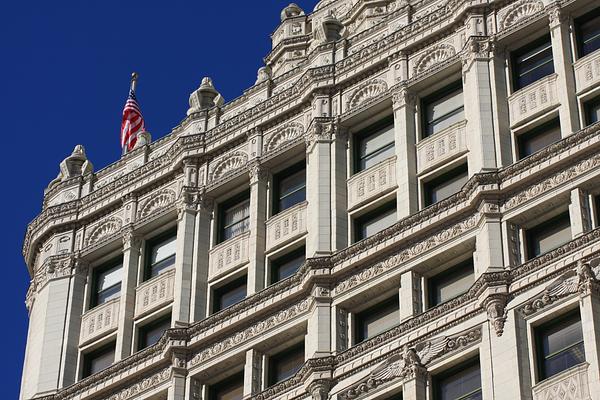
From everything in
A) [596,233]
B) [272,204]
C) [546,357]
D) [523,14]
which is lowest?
[546,357]

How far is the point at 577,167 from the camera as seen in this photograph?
5519 cm

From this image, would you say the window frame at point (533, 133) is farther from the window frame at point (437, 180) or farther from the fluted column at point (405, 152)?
the fluted column at point (405, 152)

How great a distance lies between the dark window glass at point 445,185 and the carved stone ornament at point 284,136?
20.2 ft

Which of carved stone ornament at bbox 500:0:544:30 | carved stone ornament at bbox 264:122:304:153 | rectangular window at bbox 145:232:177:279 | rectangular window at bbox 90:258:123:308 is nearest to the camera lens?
carved stone ornament at bbox 500:0:544:30

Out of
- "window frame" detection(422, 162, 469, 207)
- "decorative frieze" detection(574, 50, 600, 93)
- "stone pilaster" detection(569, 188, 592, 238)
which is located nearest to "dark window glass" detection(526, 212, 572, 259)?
"stone pilaster" detection(569, 188, 592, 238)

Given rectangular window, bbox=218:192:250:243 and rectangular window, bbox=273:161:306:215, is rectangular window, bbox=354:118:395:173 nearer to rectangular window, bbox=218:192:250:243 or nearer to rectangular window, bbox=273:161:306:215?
rectangular window, bbox=273:161:306:215

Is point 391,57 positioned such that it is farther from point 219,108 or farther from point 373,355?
point 373,355

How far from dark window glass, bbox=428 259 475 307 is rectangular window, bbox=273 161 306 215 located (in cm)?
710

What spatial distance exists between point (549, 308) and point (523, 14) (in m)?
11.8

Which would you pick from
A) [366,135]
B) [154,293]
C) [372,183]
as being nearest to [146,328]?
[154,293]

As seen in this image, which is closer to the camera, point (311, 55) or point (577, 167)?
point (577, 167)

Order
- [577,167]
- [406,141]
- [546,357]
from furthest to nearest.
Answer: [406,141] < [577,167] < [546,357]

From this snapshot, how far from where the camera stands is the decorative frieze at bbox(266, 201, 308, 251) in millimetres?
61219

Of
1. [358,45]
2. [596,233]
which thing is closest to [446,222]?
[596,233]
